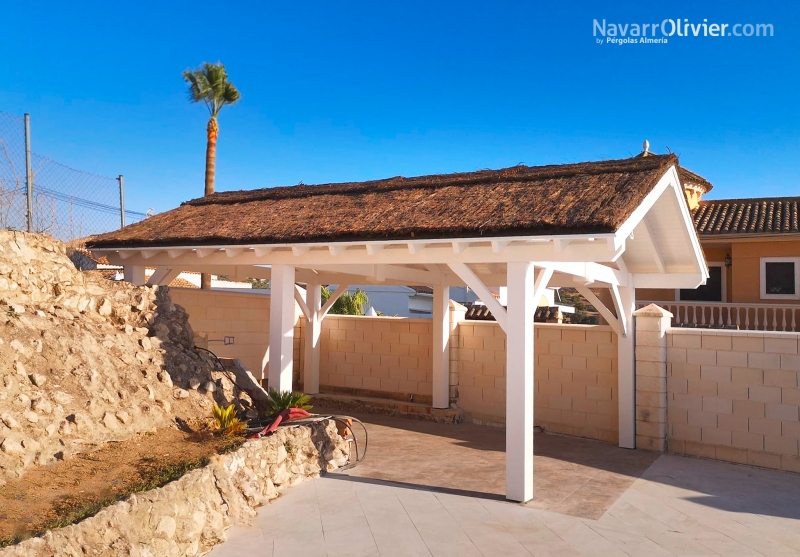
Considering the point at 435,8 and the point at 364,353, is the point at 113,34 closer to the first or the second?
the point at 435,8

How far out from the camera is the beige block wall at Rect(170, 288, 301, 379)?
1209 centimetres

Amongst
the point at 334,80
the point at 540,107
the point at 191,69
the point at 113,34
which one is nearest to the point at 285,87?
the point at 334,80

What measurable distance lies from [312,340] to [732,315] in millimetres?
11470

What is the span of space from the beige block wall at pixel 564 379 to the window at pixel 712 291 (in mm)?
9235

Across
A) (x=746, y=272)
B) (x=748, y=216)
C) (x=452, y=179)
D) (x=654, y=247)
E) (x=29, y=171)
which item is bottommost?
(x=654, y=247)

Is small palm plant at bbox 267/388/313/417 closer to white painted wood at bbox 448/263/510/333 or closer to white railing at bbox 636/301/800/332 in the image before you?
white painted wood at bbox 448/263/510/333

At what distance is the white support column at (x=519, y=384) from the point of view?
275 inches

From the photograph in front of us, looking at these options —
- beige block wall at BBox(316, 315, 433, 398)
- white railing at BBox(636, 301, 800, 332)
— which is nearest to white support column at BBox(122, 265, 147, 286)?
beige block wall at BBox(316, 315, 433, 398)

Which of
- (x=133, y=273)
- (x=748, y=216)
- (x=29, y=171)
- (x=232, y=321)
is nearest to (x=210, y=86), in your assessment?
(x=232, y=321)

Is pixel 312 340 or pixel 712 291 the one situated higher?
pixel 712 291

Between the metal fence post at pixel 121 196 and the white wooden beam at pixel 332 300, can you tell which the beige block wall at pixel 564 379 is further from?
the metal fence post at pixel 121 196

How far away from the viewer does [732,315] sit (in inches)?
667

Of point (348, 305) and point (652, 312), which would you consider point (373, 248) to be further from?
point (348, 305)

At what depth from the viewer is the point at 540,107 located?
18.8 meters
